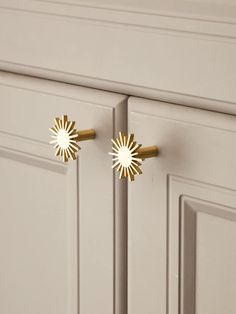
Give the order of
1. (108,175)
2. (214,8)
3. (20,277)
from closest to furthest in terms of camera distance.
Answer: (214,8), (108,175), (20,277)

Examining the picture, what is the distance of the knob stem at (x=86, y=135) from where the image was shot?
0.76 metres

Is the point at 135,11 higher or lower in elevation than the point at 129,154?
higher

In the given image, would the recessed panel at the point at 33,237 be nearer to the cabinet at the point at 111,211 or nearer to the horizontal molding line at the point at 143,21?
the cabinet at the point at 111,211

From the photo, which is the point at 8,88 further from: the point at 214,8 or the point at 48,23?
the point at 214,8

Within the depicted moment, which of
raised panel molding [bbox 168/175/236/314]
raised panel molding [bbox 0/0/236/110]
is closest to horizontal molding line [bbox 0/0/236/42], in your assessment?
raised panel molding [bbox 0/0/236/110]

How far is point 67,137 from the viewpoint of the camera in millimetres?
760

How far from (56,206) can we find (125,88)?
0.16 meters

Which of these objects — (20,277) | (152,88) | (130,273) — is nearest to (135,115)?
(152,88)

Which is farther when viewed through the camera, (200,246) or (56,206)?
(56,206)

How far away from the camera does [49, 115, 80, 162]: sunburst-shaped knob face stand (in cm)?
76

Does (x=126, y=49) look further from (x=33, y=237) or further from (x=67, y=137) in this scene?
(x=33, y=237)

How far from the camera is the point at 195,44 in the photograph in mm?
677

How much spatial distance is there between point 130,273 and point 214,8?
255 mm

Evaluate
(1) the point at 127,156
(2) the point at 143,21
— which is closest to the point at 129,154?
(1) the point at 127,156
